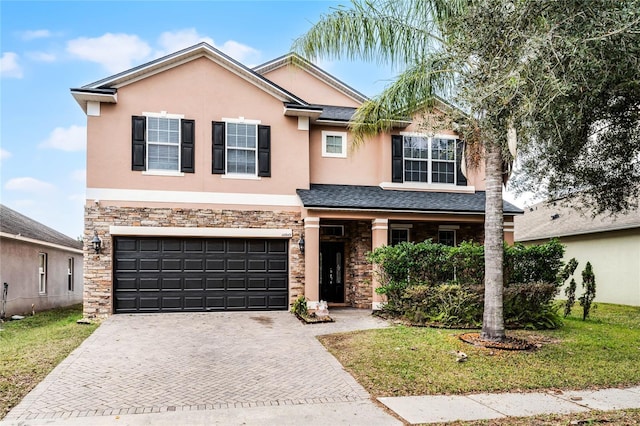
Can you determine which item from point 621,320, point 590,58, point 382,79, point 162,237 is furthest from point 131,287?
point 621,320

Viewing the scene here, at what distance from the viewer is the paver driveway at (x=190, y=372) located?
6.72 metres

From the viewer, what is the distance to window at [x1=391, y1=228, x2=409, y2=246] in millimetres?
16797

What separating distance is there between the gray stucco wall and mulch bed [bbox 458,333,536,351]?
14573mm

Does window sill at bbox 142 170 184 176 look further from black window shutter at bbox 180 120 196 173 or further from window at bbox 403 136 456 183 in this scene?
window at bbox 403 136 456 183

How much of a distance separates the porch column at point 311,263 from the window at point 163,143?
4309mm

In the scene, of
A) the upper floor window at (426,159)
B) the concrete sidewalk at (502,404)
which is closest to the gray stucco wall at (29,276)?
the upper floor window at (426,159)

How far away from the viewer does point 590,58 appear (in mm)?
7465

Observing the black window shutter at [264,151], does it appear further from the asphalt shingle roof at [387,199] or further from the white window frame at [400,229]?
the white window frame at [400,229]

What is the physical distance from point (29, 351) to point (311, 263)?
24.3ft

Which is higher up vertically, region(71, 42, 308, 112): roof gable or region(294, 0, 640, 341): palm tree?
region(71, 42, 308, 112): roof gable

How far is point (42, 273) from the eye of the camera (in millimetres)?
19328

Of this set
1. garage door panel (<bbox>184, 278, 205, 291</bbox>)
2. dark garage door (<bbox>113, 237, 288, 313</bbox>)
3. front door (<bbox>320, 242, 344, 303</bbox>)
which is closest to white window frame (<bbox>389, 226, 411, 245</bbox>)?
front door (<bbox>320, 242, 344, 303</bbox>)

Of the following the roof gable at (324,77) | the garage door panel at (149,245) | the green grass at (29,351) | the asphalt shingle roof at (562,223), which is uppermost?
the roof gable at (324,77)

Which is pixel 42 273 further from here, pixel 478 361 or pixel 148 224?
pixel 478 361
